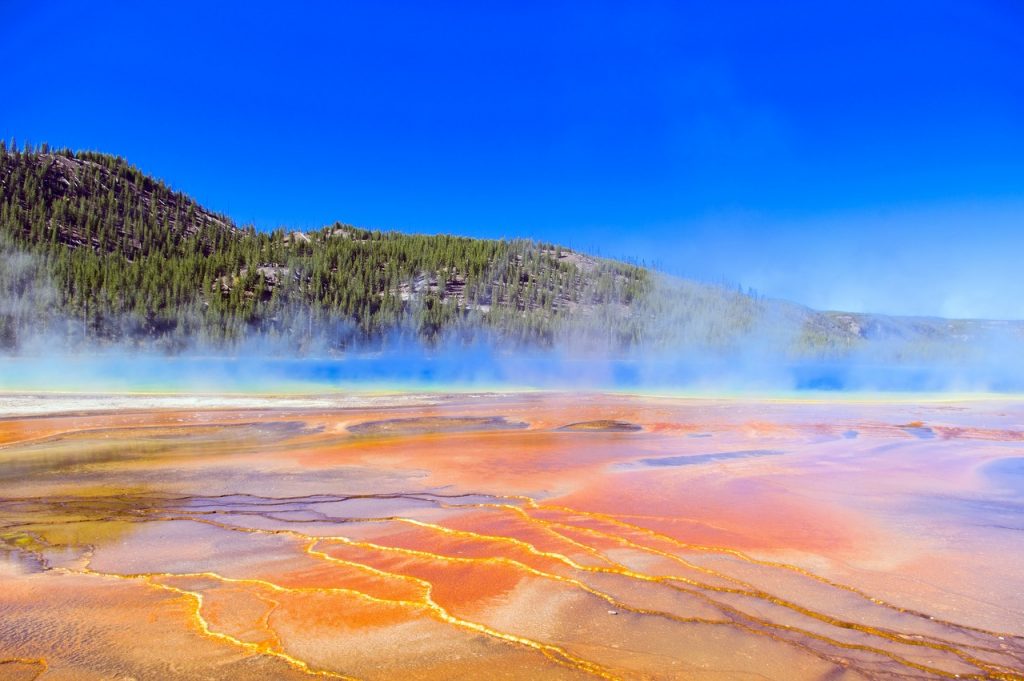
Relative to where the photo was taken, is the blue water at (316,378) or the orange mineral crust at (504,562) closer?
the orange mineral crust at (504,562)

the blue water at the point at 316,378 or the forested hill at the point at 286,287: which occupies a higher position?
the forested hill at the point at 286,287

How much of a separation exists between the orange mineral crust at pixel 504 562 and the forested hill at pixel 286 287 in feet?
141

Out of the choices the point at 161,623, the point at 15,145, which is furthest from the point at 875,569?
the point at 15,145

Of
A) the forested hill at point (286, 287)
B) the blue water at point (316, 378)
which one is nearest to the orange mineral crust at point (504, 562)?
the blue water at point (316, 378)

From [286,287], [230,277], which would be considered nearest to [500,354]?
[286,287]

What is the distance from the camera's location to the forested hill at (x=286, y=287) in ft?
166

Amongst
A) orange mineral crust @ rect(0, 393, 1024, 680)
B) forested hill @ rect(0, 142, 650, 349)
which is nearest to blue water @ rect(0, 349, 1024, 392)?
forested hill @ rect(0, 142, 650, 349)

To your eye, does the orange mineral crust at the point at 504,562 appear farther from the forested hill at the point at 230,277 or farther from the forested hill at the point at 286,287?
the forested hill at the point at 230,277

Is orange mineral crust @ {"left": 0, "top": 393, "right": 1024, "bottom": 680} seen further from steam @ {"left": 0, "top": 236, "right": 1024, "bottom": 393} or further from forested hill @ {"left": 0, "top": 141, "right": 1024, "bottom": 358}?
forested hill @ {"left": 0, "top": 141, "right": 1024, "bottom": 358}

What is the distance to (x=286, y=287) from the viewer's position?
62.9m

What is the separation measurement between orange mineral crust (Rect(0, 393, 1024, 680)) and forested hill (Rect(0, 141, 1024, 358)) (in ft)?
141

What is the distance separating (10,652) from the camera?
157 inches

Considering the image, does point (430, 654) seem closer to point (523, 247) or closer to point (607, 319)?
point (607, 319)

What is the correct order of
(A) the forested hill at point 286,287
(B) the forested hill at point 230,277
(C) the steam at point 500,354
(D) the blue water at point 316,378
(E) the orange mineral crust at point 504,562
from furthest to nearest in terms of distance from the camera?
(A) the forested hill at point 286,287 → (B) the forested hill at point 230,277 → (C) the steam at point 500,354 → (D) the blue water at point 316,378 → (E) the orange mineral crust at point 504,562
